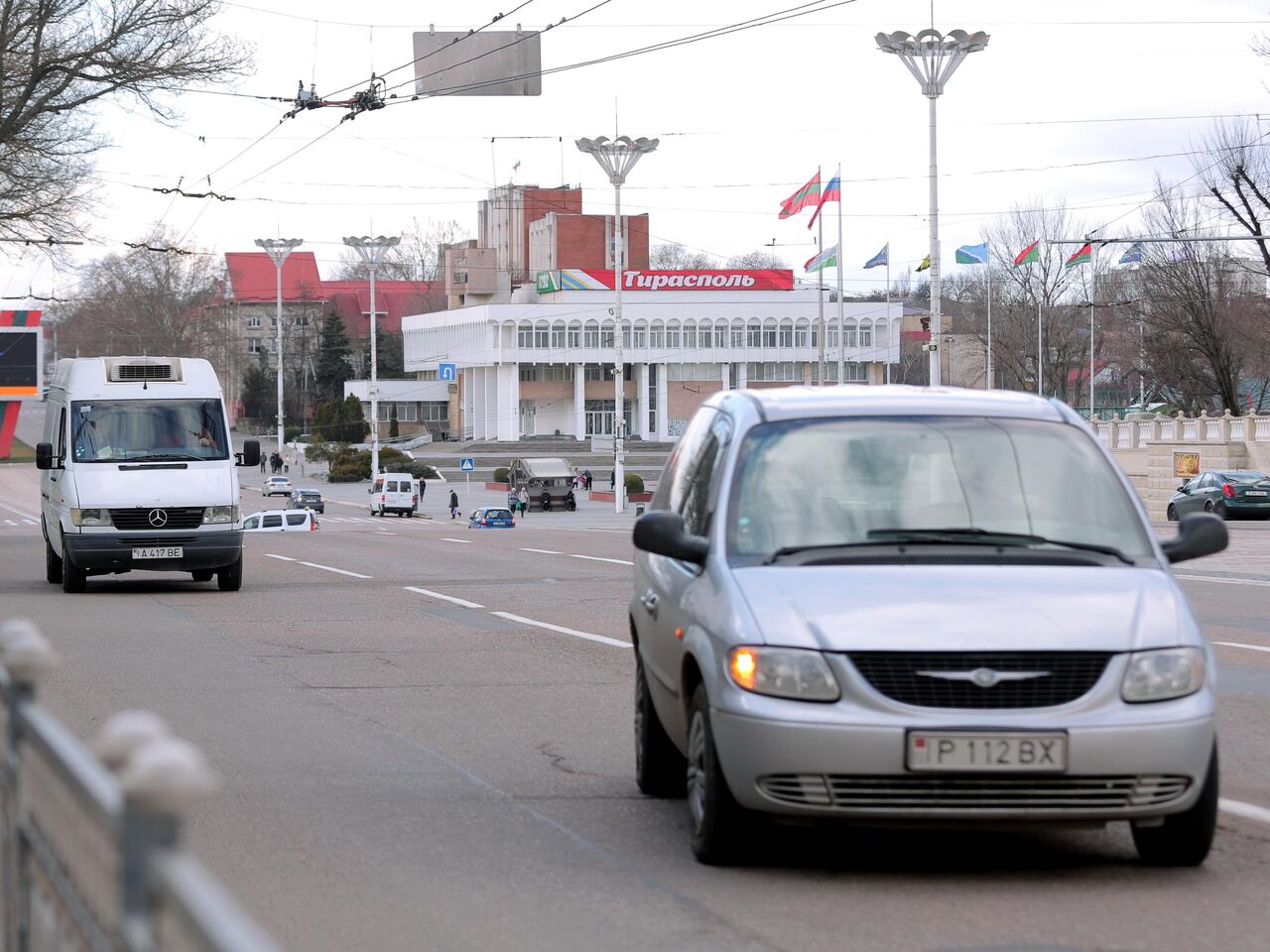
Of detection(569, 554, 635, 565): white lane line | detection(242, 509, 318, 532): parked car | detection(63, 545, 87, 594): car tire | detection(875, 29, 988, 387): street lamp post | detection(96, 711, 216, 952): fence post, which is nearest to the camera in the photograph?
detection(96, 711, 216, 952): fence post

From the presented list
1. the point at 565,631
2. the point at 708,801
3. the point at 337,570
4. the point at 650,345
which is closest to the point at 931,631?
the point at 708,801

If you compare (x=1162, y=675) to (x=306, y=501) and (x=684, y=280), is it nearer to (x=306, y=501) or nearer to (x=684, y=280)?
(x=306, y=501)

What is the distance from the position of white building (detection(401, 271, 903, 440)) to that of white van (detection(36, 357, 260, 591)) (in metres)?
96.4

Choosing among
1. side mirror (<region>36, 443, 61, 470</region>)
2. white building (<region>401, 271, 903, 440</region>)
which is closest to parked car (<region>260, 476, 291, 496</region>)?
white building (<region>401, 271, 903, 440</region>)

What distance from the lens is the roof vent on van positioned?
2047 cm

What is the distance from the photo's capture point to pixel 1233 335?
75812 millimetres

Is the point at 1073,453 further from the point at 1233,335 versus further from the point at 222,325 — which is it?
the point at 222,325

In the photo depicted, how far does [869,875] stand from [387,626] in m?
10.3

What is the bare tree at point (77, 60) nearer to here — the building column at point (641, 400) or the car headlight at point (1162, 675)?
the car headlight at point (1162, 675)

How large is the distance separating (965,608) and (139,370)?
53.4 ft

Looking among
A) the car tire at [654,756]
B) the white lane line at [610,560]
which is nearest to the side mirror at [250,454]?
the white lane line at [610,560]

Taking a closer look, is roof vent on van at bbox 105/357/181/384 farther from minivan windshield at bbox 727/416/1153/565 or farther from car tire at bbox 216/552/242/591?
minivan windshield at bbox 727/416/1153/565

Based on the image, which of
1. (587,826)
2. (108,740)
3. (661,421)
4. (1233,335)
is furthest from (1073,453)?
(661,421)

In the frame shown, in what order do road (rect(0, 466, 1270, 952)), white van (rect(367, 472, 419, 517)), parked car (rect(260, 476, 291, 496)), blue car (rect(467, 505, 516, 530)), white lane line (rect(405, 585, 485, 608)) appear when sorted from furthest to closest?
parked car (rect(260, 476, 291, 496)) → white van (rect(367, 472, 419, 517)) → blue car (rect(467, 505, 516, 530)) → white lane line (rect(405, 585, 485, 608)) → road (rect(0, 466, 1270, 952))
